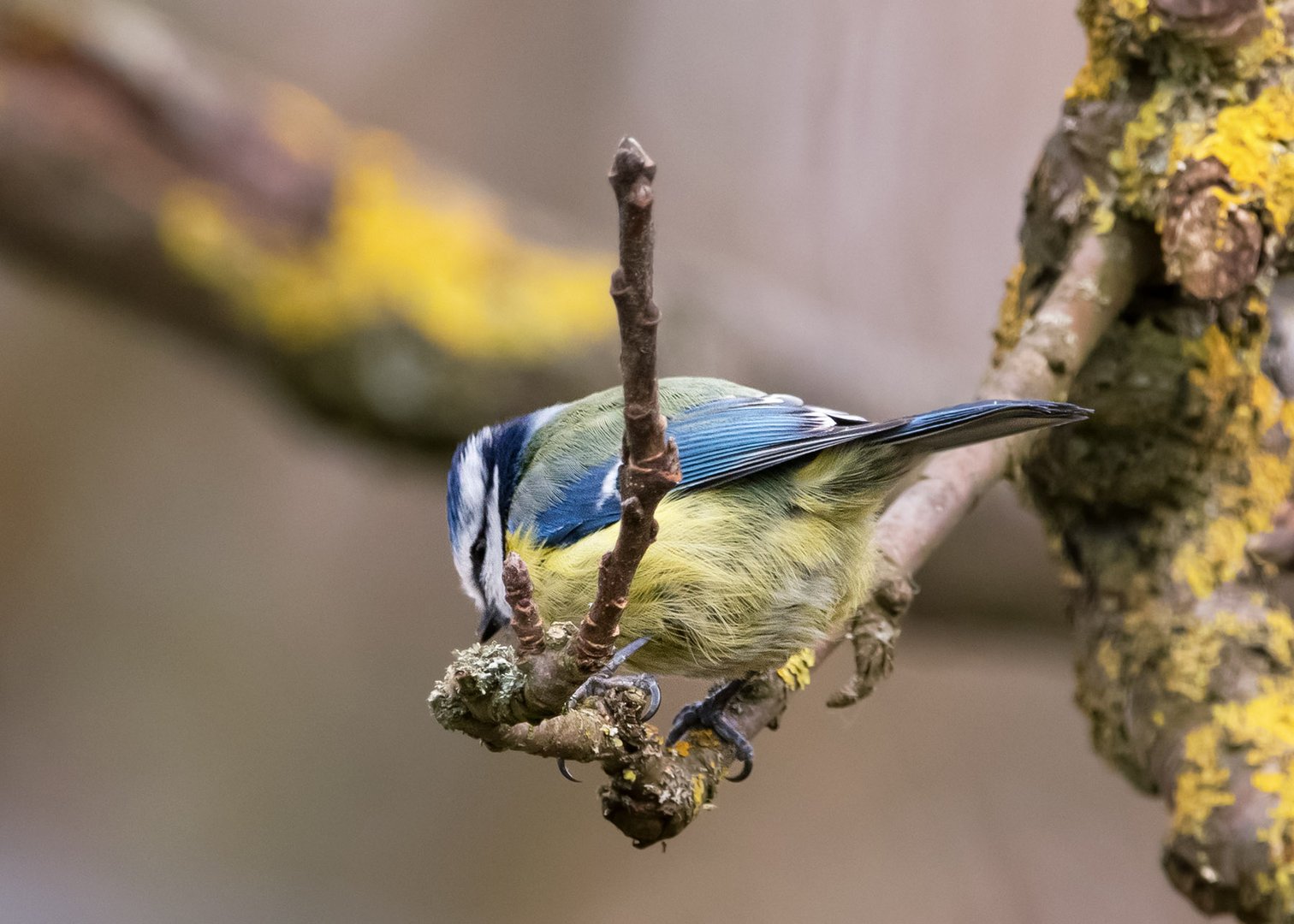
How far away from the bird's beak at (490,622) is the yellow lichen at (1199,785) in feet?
3.16

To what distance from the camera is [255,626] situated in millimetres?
3553

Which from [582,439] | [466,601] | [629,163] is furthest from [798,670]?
[466,601]

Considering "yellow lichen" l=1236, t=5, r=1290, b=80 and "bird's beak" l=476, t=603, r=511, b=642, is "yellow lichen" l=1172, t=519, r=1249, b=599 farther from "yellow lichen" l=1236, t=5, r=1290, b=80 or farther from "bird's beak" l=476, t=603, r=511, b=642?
"bird's beak" l=476, t=603, r=511, b=642

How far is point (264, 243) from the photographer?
2.83m

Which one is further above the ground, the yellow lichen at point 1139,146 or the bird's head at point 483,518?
the yellow lichen at point 1139,146

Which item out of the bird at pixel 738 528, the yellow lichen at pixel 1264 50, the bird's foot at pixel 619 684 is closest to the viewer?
the bird's foot at pixel 619 684

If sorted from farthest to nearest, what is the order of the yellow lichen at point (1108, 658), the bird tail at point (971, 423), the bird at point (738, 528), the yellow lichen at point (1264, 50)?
the yellow lichen at point (1108, 658) → the yellow lichen at point (1264, 50) → the bird at point (738, 528) → the bird tail at point (971, 423)

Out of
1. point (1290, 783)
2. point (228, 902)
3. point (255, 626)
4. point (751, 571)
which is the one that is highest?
point (751, 571)

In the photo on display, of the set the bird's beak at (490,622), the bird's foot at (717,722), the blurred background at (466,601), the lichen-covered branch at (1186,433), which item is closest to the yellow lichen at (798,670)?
the bird's foot at (717,722)

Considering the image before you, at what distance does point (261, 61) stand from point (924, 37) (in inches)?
79.5

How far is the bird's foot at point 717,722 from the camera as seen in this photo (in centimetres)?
145

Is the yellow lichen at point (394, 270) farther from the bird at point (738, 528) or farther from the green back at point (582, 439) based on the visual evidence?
the bird at point (738, 528)

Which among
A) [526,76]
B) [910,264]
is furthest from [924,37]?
[526,76]

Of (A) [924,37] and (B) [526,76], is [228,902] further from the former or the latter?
(A) [924,37]
